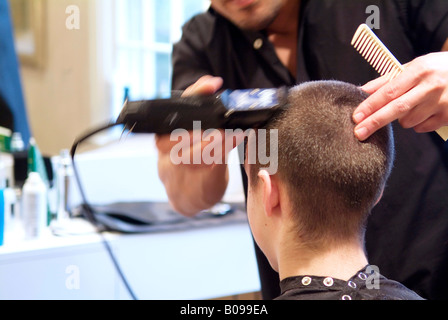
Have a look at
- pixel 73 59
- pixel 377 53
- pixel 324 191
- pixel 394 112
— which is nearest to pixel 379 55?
pixel 377 53

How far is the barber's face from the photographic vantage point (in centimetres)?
109

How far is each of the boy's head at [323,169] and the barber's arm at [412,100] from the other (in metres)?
0.04

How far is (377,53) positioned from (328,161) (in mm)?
185

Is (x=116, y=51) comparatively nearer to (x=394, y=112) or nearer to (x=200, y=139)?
(x=200, y=139)

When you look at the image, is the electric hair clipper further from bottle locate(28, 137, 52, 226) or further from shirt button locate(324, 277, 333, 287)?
bottle locate(28, 137, 52, 226)

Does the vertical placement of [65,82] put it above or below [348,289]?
above

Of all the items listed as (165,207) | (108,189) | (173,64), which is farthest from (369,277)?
(108,189)

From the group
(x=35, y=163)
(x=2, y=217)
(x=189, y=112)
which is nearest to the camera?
(x=189, y=112)

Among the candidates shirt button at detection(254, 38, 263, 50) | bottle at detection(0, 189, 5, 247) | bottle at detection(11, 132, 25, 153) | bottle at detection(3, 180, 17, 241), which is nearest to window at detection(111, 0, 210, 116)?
bottle at detection(11, 132, 25, 153)

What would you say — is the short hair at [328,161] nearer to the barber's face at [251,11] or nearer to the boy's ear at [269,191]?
the boy's ear at [269,191]

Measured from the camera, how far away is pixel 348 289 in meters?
0.83

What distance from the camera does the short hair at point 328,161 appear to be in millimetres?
811

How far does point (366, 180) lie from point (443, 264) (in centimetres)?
36
